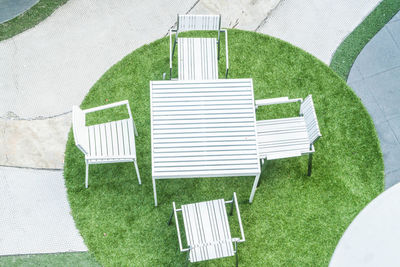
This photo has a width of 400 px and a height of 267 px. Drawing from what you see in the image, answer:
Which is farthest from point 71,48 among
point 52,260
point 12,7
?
point 52,260

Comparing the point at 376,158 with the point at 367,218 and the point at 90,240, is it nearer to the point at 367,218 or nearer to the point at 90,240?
the point at 367,218

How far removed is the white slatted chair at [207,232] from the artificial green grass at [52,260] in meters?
1.44

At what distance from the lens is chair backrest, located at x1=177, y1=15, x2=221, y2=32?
22.9ft

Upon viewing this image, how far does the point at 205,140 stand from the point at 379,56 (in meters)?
3.97

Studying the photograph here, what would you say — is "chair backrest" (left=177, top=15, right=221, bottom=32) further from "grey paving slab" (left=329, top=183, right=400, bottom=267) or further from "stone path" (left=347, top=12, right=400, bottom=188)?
"grey paving slab" (left=329, top=183, right=400, bottom=267)

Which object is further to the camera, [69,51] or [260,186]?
[69,51]

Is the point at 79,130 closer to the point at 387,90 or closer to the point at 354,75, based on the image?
the point at 354,75

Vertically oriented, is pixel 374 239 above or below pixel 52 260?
below

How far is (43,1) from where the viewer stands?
328 inches

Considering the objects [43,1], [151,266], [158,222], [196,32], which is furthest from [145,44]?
[151,266]

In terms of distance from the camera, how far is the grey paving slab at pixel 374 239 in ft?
12.3

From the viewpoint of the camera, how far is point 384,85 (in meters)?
7.89

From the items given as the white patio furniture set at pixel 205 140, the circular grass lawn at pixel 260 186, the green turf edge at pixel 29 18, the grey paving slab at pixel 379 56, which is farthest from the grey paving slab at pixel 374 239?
the green turf edge at pixel 29 18

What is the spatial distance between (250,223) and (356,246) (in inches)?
117
